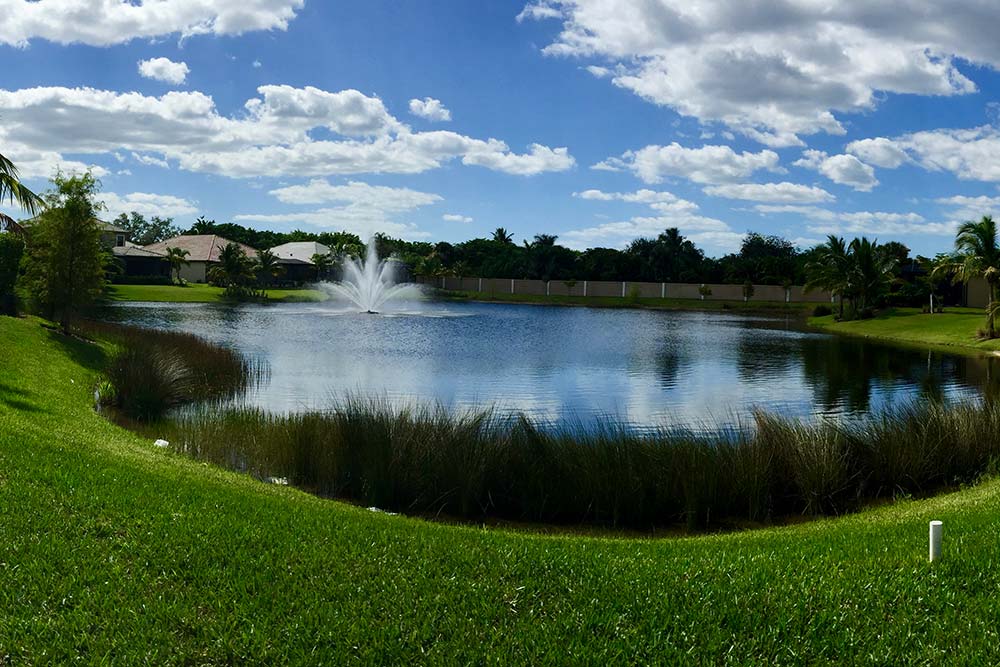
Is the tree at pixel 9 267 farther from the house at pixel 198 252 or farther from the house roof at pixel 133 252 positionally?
the house at pixel 198 252

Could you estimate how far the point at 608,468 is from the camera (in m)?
11.4

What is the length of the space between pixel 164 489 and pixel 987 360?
1389 inches

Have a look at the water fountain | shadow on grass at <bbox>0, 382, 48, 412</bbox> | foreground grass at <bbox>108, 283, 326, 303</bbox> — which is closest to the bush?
the water fountain

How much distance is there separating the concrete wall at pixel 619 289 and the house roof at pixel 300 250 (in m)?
11.5

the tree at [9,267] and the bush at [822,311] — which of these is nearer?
the tree at [9,267]

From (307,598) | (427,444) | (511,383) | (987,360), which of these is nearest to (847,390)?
(511,383)

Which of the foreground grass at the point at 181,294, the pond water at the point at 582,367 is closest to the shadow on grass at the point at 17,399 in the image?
the pond water at the point at 582,367

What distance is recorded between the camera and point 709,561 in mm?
6938

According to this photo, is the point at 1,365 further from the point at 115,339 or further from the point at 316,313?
the point at 316,313

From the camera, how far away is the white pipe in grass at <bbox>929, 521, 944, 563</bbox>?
640 cm

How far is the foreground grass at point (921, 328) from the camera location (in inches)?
1718

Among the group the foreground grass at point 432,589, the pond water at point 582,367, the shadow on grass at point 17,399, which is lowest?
the pond water at point 582,367

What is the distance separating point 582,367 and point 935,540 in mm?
23022

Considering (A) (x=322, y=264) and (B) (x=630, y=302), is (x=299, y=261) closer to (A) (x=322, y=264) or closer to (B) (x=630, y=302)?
(A) (x=322, y=264)
